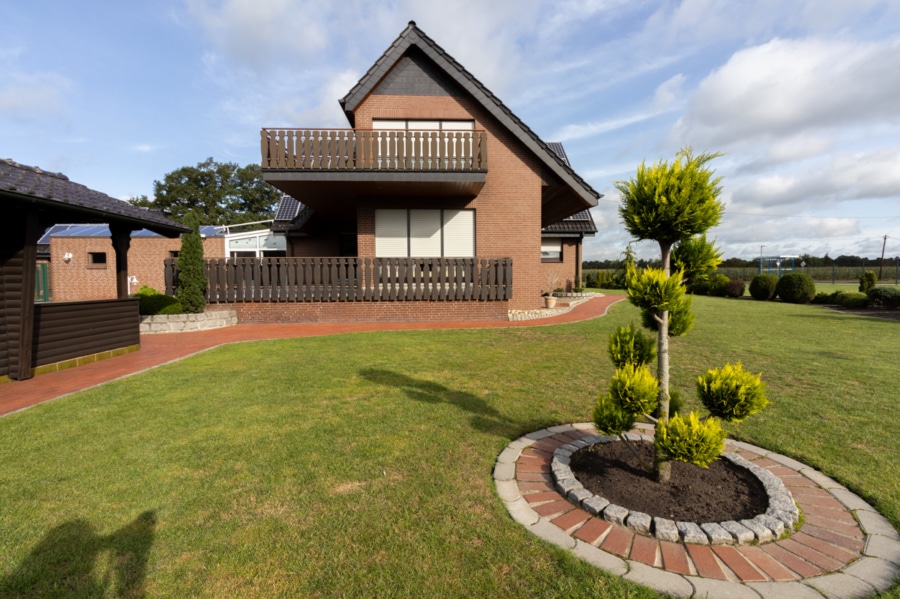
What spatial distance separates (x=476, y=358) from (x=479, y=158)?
731 cm

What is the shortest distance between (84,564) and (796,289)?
84.5 ft

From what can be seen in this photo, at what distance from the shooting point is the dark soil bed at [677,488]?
2656mm

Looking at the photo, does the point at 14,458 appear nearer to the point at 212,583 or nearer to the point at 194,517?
the point at 194,517

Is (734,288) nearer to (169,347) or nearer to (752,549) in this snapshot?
(752,549)

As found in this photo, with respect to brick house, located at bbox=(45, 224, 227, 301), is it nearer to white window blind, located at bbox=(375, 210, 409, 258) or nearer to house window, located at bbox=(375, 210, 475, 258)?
white window blind, located at bbox=(375, 210, 409, 258)

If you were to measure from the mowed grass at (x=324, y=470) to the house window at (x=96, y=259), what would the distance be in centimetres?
2313

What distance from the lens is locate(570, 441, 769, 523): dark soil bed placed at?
105 inches

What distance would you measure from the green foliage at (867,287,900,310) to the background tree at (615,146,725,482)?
19.6 metres

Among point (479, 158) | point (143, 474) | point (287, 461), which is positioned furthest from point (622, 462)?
point (479, 158)

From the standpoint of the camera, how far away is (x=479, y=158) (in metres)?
12.4

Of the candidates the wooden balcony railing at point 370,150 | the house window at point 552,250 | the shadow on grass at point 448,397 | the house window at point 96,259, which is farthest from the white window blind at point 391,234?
the house window at point 96,259

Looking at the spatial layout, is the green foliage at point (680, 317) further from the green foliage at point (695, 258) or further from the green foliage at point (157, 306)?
the green foliage at point (157, 306)

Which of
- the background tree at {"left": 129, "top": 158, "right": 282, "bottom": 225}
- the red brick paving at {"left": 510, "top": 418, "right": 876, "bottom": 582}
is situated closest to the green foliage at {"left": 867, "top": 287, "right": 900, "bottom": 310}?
the red brick paving at {"left": 510, "top": 418, "right": 876, "bottom": 582}

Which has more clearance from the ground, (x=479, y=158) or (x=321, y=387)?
(x=479, y=158)
